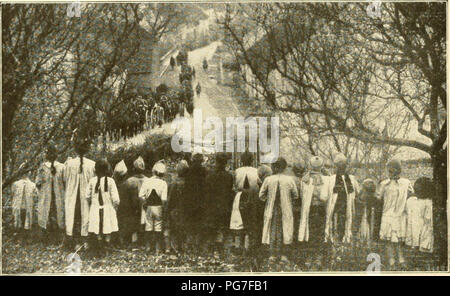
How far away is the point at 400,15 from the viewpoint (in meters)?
5.27

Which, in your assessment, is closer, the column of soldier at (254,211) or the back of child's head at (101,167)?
the column of soldier at (254,211)

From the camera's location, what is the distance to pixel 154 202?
5.21 meters

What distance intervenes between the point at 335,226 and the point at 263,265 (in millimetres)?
975

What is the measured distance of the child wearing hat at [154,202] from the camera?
5.20 m

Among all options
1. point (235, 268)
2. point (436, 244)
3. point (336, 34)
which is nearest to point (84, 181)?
point (235, 268)

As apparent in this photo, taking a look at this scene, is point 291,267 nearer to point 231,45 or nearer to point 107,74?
Answer: point 231,45

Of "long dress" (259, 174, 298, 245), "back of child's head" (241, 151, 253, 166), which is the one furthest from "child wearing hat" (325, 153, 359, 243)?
"back of child's head" (241, 151, 253, 166)

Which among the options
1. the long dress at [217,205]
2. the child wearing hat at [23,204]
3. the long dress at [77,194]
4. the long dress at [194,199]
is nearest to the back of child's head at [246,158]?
the long dress at [217,205]

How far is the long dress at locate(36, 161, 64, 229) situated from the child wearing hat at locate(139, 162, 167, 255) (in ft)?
3.31

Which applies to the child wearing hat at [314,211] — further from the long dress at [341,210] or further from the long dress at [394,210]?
the long dress at [394,210]

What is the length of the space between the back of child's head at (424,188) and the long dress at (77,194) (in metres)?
3.92

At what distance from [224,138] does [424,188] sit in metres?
2.47

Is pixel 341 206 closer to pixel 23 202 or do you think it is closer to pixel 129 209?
pixel 129 209

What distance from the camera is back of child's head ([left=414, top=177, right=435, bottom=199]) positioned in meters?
5.22
